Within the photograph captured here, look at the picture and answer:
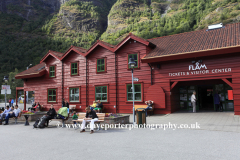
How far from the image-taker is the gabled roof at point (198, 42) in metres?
13.6

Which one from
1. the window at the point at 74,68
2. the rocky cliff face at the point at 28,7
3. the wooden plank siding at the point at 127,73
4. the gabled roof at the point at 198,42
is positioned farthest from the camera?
the rocky cliff face at the point at 28,7

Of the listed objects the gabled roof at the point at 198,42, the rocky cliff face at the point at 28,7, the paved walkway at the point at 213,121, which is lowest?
the paved walkway at the point at 213,121

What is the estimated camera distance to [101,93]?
19.0 m

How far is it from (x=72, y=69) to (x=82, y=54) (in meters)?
2.18

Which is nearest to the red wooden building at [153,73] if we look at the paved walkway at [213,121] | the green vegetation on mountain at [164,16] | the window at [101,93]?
the window at [101,93]

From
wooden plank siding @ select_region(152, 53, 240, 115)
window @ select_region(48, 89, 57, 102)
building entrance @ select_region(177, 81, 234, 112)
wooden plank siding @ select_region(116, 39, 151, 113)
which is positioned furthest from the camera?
window @ select_region(48, 89, 57, 102)

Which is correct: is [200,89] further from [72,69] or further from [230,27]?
[72,69]

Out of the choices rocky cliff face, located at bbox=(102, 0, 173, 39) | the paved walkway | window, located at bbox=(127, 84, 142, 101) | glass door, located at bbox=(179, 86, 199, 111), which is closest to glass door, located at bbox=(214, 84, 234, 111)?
glass door, located at bbox=(179, 86, 199, 111)

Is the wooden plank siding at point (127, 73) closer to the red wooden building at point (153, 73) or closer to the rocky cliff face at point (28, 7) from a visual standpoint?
the red wooden building at point (153, 73)

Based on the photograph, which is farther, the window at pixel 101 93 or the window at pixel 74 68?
the window at pixel 74 68

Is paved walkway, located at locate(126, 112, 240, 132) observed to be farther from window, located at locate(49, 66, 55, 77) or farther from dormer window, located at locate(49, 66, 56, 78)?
window, located at locate(49, 66, 55, 77)

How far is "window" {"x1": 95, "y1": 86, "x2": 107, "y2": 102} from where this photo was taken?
1878cm

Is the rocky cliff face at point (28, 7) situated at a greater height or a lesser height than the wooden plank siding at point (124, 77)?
greater

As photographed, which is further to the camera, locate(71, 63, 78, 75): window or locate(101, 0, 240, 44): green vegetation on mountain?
locate(101, 0, 240, 44): green vegetation on mountain
